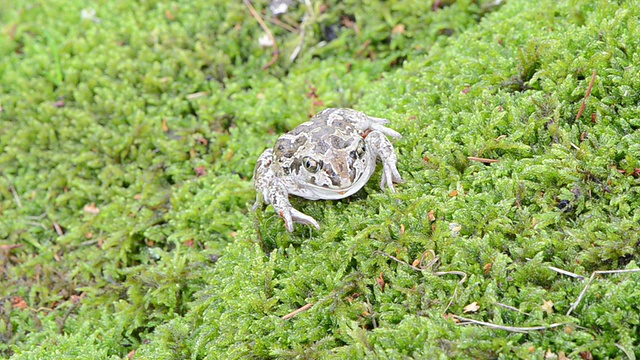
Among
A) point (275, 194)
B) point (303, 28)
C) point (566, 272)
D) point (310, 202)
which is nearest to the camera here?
point (566, 272)

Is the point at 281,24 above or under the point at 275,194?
above

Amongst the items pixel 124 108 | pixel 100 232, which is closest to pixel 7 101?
pixel 124 108

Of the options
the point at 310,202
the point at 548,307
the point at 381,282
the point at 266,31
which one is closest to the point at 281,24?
the point at 266,31

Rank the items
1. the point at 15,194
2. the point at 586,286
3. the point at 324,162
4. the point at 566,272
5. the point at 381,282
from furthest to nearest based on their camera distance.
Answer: the point at 15,194 → the point at 324,162 → the point at 381,282 → the point at 566,272 → the point at 586,286

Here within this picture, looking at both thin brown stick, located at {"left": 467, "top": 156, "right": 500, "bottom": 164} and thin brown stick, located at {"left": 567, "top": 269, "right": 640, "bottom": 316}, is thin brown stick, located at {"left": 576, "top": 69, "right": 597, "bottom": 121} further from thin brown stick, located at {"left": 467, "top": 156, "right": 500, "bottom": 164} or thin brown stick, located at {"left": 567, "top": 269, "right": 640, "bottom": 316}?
thin brown stick, located at {"left": 567, "top": 269, "right": 640, "bottom": 316}

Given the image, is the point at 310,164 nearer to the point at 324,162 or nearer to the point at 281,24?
the point at 324,162

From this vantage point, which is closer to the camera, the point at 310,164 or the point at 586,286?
the point at 586,286
